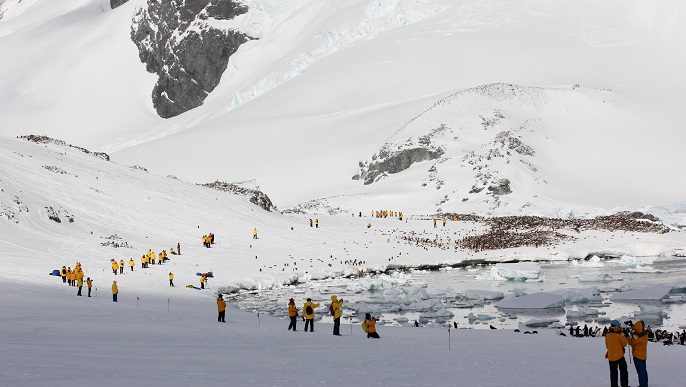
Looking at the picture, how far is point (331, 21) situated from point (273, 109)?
3940 cm

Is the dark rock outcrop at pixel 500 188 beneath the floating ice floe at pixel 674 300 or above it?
above

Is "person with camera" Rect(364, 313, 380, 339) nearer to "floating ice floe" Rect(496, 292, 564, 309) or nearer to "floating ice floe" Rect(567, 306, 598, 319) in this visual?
"floating ice floe" Rect(567, 306, 598, 319)

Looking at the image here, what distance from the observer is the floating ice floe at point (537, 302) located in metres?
31.4

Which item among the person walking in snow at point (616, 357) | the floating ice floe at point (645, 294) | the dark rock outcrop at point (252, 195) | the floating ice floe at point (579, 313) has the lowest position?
the person walking in snow at point (616, 357)

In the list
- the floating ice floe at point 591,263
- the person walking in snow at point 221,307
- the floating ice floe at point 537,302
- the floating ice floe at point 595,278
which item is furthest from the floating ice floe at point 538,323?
the floating ice floe at point 591,263

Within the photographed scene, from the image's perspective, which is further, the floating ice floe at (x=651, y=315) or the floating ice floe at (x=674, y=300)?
the floating ice floe at (x=674, y=300)

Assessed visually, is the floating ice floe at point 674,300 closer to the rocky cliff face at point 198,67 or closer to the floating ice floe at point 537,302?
the floating ice floe at point 537,302

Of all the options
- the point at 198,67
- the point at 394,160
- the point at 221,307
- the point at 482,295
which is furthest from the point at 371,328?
the point at 198,67

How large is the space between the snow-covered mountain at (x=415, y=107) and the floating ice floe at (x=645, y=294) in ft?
123

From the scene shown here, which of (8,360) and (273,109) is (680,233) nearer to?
(8,360)

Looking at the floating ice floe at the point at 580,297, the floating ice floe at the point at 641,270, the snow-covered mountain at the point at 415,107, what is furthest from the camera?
the snow-covered mountain at the point at 415,107

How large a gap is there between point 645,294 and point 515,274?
1051 centimetres

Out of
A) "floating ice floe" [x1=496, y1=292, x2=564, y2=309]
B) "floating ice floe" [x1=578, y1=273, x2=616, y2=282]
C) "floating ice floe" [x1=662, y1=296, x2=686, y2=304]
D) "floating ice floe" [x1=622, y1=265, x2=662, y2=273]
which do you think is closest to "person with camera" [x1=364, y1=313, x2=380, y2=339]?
"floating ice floe" [x1=496, y1=292, x2=564, y2=309]

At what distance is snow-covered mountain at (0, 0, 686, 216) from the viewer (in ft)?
279
